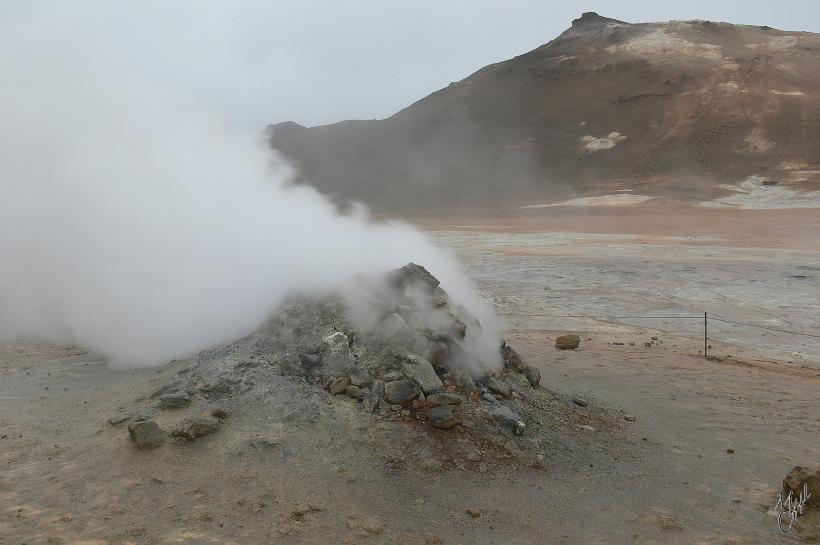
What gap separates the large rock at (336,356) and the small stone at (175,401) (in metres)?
0.93

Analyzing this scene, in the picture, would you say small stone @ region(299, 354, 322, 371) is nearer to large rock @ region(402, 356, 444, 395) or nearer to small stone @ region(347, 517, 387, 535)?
large rock @ region(402, 356, 444, 395)

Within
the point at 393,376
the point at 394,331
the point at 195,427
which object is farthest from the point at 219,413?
the point at 394,331

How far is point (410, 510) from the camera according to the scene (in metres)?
3.28

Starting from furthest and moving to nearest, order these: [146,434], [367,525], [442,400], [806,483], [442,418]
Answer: [442,400]
[442,418]
[146,434]
[806,483]
[367,525]

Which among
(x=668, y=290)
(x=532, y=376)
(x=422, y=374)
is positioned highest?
(x=422, y=374)

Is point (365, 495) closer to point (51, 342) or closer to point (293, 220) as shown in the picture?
point (293, 220)

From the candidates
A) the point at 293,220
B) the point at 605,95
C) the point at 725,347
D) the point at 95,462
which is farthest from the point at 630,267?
the point at 605,95

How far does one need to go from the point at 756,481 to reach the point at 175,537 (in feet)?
11.3

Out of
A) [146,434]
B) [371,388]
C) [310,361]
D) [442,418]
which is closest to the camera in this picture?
[146,434]

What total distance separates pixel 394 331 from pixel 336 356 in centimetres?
46

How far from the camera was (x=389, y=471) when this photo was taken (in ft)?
11.7

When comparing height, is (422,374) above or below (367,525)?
above

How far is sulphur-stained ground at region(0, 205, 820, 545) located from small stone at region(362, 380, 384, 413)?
7 centimetres

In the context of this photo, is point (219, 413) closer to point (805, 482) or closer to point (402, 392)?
point (402, 392)
